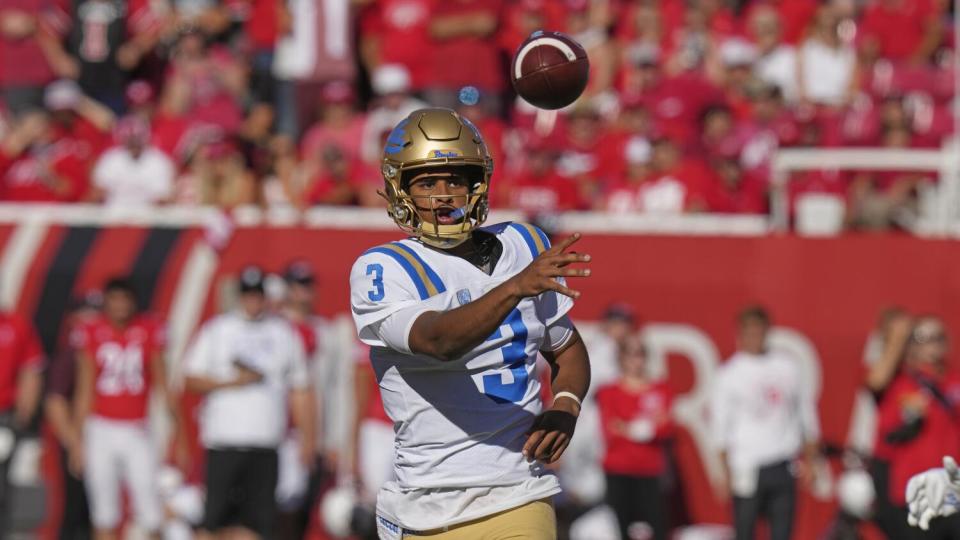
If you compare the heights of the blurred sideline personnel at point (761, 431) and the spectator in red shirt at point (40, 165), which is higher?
the spectator in red shirt at point (40, 165)

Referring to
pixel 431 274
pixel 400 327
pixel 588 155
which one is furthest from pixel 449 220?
pixel 588 155

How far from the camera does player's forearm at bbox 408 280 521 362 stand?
4.28m

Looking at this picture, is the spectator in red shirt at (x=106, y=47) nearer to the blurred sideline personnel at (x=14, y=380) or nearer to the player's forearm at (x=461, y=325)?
the blurred sideline personnel at (x=14, y=380)

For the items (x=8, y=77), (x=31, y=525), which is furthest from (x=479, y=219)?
(x=8, y=77)

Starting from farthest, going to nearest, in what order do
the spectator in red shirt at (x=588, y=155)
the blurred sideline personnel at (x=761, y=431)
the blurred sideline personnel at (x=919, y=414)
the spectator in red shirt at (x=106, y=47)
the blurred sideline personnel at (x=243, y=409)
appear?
the spectator in red shirt at (x=106, y=47)
the spectator in red shirt at (x=588, y=155)
the blurred sideline personnel at (x=243, y=409)
the blurred sideline personnel at (x=761, y=431)
the blurred sideline personnel at (x=919, y=414)

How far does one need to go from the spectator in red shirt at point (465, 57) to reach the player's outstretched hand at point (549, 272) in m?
7.39

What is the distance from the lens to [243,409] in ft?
31.2

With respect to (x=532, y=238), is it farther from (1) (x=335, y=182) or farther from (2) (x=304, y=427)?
(1) (x=335, y=182)

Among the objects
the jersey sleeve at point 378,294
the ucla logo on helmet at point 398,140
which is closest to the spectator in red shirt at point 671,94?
the ucla logo on helmet at point 398,140

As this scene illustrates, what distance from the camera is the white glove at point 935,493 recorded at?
5.21 meters

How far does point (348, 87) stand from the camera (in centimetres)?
1203

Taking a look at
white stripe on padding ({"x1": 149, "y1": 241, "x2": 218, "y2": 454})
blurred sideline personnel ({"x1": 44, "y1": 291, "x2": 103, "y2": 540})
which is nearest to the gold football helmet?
blurred sideline personnel ({"x1": 44, "y1": 291, "x2": 103, "y2": 540})

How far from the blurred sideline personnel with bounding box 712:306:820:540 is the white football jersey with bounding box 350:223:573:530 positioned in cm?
469

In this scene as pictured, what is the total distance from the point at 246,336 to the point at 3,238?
2.25 metres
